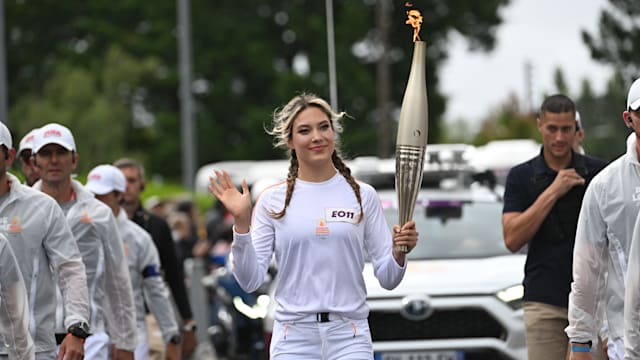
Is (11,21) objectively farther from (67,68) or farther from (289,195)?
(289,195)

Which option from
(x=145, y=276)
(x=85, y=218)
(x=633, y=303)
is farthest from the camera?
(x=145, y=276)

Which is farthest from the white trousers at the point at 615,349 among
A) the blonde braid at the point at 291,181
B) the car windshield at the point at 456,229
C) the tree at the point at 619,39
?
the tree at the point at 619,39

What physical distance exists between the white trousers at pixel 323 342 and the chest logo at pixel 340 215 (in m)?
0.44

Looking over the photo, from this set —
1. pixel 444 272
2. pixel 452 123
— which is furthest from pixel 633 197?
pixel 452 123

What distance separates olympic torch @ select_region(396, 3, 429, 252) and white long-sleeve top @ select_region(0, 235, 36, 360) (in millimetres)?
1753

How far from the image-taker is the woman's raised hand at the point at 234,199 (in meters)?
5.96

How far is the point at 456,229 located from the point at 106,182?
8.71 feet

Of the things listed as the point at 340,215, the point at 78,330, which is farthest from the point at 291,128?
the point at 78,330

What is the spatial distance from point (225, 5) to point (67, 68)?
695 cm

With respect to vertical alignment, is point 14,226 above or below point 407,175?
below

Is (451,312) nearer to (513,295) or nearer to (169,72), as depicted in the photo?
(513,295)

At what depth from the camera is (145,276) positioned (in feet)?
31.0

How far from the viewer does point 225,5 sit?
47.9 meters

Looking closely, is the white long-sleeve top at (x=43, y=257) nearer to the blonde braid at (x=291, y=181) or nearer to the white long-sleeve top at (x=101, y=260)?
the white long-sleeve top at (x=101, y=260)
